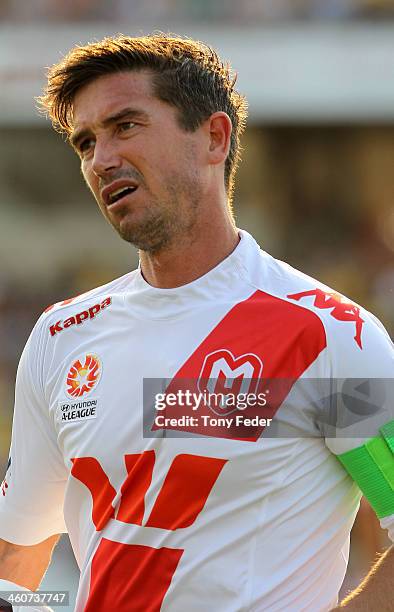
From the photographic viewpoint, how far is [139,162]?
100 inches

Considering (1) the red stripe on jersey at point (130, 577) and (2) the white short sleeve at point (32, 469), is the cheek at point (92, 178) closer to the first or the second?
(2) the white short sleeve at point (32, 469)

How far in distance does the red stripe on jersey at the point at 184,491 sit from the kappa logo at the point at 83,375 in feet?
1.10

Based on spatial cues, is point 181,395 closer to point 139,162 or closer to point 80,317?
point 80,317

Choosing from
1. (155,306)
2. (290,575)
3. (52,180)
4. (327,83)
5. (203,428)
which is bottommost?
(52,180)

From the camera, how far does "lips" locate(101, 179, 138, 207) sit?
2.55 metres

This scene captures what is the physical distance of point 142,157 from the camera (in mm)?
2549

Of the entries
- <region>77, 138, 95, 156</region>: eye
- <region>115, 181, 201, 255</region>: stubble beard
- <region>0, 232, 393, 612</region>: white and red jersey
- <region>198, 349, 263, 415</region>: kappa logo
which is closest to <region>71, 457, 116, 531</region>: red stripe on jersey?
<region>0, 232, 393, 612</region>: white and red jersey

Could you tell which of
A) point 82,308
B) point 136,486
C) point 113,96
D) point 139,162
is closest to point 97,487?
point 136,486

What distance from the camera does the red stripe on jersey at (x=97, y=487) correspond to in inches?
96.0

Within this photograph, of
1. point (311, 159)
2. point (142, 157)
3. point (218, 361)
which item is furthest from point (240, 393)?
point (311, 159)

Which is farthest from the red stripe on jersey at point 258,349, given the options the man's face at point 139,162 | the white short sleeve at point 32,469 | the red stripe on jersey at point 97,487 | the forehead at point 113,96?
the forehead at point 113,96

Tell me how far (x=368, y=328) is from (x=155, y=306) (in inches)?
21.1

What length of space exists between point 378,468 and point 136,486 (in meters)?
0.51

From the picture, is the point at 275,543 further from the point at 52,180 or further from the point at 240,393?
the point at 52,180
